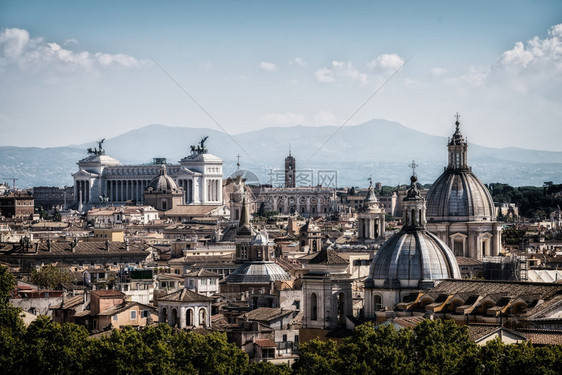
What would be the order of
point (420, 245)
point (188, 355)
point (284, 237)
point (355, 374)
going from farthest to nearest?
point (284, 237) → point (420, 245) → point (188, 355) → point (355, 374)

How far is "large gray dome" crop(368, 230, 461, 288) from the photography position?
65.9 m

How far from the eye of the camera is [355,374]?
51.7 metres

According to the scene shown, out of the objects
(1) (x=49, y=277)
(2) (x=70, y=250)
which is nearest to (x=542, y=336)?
(1) (x=49, y=277)

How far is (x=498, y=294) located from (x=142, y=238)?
88.0 m

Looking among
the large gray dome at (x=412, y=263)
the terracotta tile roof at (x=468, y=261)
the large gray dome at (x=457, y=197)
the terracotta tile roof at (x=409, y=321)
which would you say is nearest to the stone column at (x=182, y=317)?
the large gray dome at (x=412, y=263)

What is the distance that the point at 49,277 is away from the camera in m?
91.5

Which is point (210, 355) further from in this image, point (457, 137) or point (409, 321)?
point (457, 137)

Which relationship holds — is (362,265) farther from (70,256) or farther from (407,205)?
(407,205)

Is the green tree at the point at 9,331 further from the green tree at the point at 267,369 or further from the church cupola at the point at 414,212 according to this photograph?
the church cupola at the point at 414,212

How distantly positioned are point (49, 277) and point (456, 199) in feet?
72.7

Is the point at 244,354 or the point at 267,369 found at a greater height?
the point at 244,354

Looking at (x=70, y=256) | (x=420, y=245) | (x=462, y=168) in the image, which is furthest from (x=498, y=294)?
(x=70, y=256)

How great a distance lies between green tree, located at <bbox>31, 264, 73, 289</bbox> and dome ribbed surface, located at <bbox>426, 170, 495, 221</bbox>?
1974 cm

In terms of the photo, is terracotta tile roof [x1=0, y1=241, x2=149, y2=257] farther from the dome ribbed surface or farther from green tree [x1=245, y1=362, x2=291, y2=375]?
green tree [x1=245, y1=362, x2=291, y2=375]
